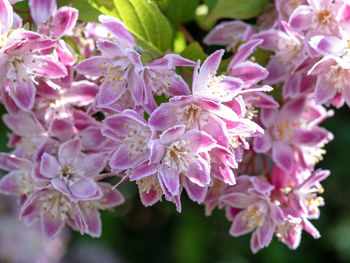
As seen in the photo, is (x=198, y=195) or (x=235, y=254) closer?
(x=198, y=195)

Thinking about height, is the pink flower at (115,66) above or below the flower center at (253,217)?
above

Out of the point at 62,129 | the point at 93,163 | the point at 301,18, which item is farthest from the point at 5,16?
the point at 301,18

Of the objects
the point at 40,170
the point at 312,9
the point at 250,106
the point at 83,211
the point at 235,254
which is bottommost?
the point at 235,254

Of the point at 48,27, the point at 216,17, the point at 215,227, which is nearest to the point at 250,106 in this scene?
the point at 216,17

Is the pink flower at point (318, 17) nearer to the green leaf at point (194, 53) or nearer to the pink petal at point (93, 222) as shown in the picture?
the green leaf at point (194, 53)

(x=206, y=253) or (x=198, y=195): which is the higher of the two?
(x=198, y=195)

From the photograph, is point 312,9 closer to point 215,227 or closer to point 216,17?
point 216,17

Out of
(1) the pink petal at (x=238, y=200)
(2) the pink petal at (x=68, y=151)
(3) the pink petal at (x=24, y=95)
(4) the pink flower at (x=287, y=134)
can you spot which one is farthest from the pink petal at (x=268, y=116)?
(3) the pink petal at (x=24, y=95)
